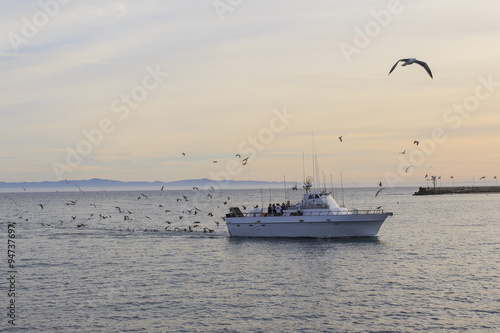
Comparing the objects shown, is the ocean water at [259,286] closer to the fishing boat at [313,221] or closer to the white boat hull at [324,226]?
the white boat hull at [324,226]

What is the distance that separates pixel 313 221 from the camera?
171 feet

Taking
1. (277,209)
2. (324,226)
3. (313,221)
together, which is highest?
(277,209)

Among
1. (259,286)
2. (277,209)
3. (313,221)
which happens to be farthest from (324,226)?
(259,286)

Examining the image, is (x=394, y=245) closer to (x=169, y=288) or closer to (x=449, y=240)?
(x=449, y=240)

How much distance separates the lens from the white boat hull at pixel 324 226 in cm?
5153

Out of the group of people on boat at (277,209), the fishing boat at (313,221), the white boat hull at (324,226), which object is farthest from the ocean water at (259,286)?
the group of people on boat at (277,209)

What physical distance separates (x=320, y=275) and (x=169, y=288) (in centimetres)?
962

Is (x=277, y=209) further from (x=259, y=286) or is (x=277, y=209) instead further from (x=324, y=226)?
(x=259, y=286)

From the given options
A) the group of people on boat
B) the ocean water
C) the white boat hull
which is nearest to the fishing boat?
the white boat hull

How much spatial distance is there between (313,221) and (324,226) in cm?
117

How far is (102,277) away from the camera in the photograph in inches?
1348

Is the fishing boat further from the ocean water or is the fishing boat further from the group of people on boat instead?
the ocean water

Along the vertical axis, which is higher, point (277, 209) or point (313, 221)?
point (277, 209)

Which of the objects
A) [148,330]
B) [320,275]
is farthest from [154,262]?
[148,330]
